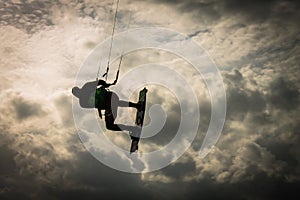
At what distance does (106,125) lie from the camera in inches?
817

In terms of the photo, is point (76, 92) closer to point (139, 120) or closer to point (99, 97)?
point (99, 97)

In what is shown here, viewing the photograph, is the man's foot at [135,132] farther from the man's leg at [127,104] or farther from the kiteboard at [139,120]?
the man's leg at [127,104]

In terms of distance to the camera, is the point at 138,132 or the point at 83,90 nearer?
the point at 83,90

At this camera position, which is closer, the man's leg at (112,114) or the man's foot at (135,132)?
the man's leg at (112,114)

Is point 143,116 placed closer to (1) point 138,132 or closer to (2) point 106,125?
(1) point 138,132

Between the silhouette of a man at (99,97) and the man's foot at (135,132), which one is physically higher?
the silhouette of a man at (99,97)

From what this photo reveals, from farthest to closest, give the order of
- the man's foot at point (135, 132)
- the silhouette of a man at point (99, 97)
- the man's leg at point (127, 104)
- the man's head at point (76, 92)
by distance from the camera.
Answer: the man's foot at point (135, 132), the man's leg at point (127, 104), the man's head at point (76, 92), the silhouette of a man at point (99, 97)

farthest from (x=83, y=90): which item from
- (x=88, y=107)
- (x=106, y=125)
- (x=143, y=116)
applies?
(x=143, y=116)

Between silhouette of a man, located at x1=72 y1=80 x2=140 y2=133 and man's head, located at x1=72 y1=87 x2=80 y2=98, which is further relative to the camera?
man's head, located at x1=72 y1=87 x2=80 y2=98

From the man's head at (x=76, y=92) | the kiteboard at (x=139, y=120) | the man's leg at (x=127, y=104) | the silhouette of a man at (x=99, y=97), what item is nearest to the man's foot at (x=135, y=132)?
the kiteboard at (x=139, y=120)

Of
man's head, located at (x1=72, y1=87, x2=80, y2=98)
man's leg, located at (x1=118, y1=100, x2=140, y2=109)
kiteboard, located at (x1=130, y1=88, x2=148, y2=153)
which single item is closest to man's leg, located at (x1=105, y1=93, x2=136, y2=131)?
man's leg, located at (x1=118, y1=100, x2=140, y2=109)

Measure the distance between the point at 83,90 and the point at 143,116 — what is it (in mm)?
4412

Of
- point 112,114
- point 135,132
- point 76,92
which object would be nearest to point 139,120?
point 135,132

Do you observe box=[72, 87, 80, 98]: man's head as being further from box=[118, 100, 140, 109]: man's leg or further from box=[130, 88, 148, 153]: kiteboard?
box=[130, 88, 148, 153]: kiteboard
